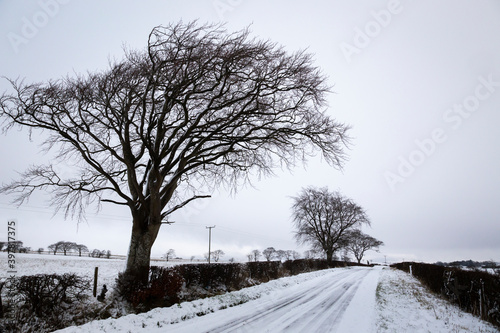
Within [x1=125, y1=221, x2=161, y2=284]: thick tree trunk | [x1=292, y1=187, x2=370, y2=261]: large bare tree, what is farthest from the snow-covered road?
[x1=292, y1=187, x2=370, y2=261]: large bare tree

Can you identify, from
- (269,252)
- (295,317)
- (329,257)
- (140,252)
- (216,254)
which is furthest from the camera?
(269,252)

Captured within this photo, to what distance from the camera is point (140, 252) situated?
9.13m

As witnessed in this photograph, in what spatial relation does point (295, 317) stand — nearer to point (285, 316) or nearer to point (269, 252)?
point (285, 316)

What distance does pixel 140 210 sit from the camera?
31.9 feet

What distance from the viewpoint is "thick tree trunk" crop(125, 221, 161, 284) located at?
28.8 ft

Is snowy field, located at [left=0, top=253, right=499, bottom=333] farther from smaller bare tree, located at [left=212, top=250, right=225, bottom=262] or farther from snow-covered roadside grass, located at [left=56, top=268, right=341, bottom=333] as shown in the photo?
smaller bare tree, located at [left=212, top=250, right=225, bottom=262]

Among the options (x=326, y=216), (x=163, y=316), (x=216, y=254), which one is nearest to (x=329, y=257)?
(x=326, y=216)

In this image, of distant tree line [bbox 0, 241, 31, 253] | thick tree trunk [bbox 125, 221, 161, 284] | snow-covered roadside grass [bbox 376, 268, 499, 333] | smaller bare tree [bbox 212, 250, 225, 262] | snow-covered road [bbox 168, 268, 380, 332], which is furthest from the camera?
smaller bare tree [bbox 212, 250, 225, 262]

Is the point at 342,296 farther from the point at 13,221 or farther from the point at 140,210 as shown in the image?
the point at 13,221

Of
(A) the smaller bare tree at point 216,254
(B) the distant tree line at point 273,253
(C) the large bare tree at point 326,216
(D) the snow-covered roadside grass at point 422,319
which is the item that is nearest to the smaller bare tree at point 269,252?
(B) the distant tree line at point 273,253

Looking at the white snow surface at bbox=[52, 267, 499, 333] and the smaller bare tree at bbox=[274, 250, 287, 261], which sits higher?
the white snow surface at bbox=[52, 267, 499, 333]

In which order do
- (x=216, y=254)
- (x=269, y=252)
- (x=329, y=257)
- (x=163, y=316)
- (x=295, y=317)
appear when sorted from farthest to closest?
(x=269, y=252) < (x=216, y=254) < (x=329, y=257) < (x=295, y=317) < (x=163, y=316)

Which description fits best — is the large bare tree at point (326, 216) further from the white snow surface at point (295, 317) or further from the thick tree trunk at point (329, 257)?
the white snow surface at point (295, 317)

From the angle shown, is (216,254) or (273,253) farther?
(273,253)
